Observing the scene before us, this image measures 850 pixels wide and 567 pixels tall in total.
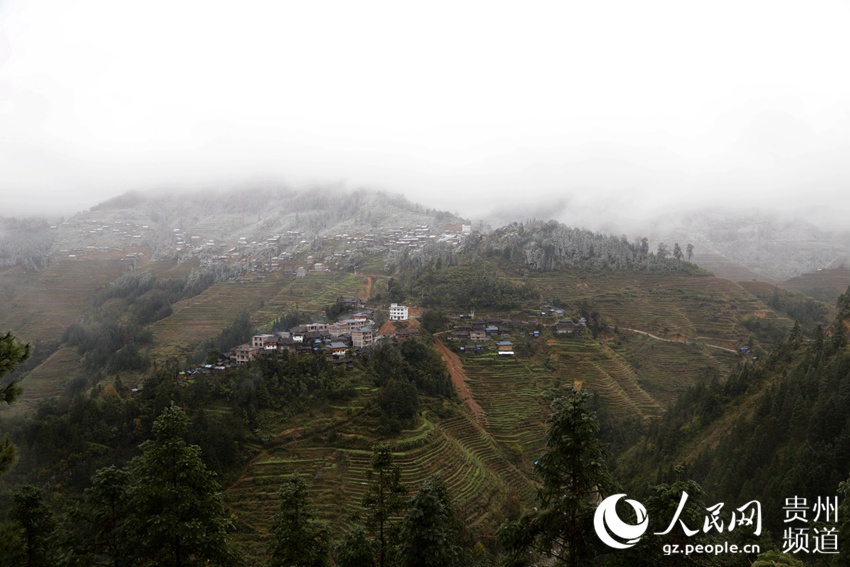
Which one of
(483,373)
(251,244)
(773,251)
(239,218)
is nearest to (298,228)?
(251,244)

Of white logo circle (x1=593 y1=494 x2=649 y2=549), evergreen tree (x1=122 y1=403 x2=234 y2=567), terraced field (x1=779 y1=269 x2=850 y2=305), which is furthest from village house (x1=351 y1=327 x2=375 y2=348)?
terraced field (x1=779 y1=269 x2=850 y2=305)

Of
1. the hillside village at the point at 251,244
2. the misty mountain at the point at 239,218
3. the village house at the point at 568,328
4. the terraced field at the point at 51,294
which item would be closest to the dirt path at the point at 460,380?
the village house at the point at 568,328

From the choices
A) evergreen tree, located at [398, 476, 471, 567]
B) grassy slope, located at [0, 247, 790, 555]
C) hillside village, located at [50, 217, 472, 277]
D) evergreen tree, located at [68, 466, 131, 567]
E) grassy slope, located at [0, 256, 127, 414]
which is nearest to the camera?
evergreen tree, located at [398, 476, 471, 567]

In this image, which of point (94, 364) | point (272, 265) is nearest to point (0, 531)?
point (94, 364)

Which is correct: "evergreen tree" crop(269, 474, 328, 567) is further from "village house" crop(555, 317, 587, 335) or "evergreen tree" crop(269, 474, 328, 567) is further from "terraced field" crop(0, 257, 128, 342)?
"terraced field" crop(0, 257, 128, 342)

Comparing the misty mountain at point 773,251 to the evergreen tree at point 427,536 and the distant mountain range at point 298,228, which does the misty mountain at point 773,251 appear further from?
the evergreen tree at point 427,536

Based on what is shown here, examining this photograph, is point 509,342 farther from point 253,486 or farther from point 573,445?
point 573,445
